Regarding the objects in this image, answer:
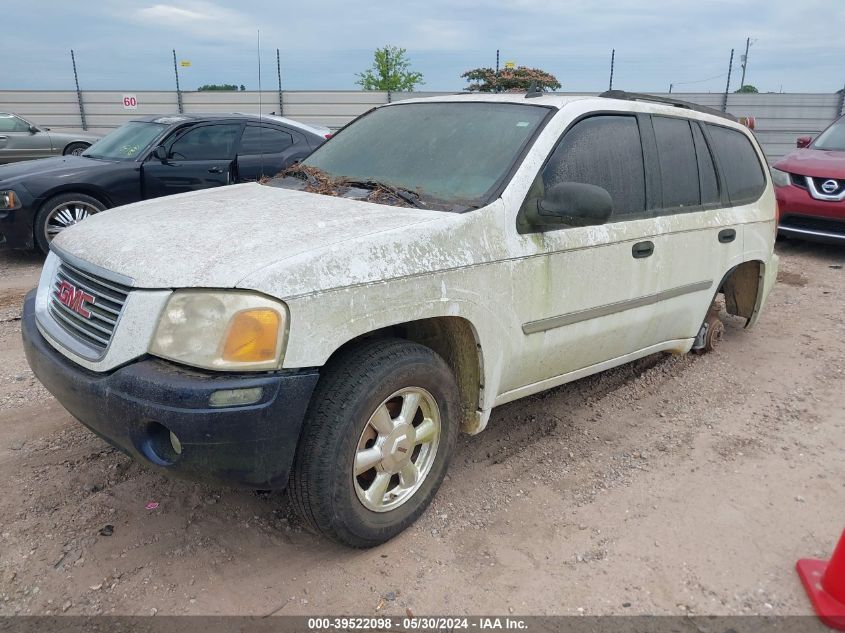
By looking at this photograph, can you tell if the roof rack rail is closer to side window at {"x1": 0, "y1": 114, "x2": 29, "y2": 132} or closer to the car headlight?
the car headlight

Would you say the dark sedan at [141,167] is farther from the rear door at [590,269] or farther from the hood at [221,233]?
the rear door at [590,269]

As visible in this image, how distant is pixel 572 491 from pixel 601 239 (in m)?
1.22

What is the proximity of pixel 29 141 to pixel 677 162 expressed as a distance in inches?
561

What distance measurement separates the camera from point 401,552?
265cm

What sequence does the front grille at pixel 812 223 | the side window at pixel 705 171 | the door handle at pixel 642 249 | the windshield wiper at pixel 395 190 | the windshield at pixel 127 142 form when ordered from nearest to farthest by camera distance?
the windshield wiper at pixel 395 190 → the door handle at pixel 642 249 → the side window at pixel 705 171 → the windshield at pixel 127 142 → the front grille at pixel 812 223

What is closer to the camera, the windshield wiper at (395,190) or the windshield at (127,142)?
the windshield wiper at (395,190)

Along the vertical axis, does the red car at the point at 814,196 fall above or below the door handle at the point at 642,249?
below

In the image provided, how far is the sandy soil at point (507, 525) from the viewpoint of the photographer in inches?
94.6

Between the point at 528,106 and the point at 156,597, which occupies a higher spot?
the point at 528,106

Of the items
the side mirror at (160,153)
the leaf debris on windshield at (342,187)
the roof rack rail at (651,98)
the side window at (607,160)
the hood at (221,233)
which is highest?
the roof rack rail at (651,98)

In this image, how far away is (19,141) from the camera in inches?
537

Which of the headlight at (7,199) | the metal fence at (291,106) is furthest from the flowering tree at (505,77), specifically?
the headlight at (7,199)

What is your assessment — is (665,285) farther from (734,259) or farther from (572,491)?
(572,491)

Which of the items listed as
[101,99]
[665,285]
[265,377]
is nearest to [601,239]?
[665,285]
